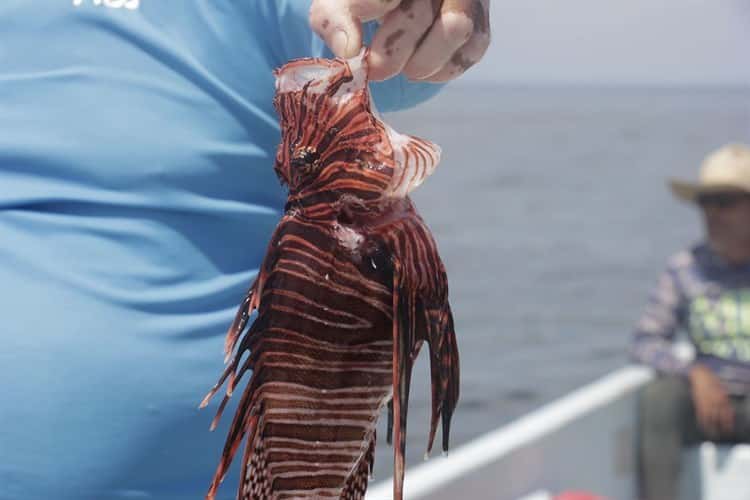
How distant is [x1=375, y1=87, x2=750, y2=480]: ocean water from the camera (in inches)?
541

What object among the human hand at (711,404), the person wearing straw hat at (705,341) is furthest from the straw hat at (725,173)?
Answer: the human hand at (711,404)

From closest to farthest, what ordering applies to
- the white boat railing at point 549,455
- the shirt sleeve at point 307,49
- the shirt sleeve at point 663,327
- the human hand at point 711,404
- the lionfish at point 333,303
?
1. the lionfish at point 333,303
2. the shirt sleeve at point 307,49
3. the white boat railing at point 549,455
4. the human hand at point 711,404
5. the shirt sleeve at point 663,327

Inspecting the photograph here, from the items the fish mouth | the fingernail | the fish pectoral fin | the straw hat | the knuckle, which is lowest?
the fish pectoral fin

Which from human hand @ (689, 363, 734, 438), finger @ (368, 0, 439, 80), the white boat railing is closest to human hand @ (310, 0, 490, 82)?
finger @ (368, 0, 439, 80)

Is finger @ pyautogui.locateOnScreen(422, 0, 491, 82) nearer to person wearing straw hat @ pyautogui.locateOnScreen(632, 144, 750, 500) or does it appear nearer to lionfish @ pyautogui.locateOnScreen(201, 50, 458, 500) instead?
lionfish @ pyautogui.locateOnScreen(201, 50, 458, 500)

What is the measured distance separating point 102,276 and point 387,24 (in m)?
Result: 0.63

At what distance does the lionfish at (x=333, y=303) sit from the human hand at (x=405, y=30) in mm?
26

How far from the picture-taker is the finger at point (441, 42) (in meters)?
1.11

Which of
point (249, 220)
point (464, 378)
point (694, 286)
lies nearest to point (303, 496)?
point (249, 220)

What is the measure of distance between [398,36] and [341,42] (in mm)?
54

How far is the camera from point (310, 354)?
1037 mm

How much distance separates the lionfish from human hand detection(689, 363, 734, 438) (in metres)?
4.45

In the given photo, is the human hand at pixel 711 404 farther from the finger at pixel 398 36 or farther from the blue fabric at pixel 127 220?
the finger at pixel 398 36

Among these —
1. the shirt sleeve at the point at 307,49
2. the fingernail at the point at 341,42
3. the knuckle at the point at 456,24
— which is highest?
the shirt sleeve at the point at 307,49
